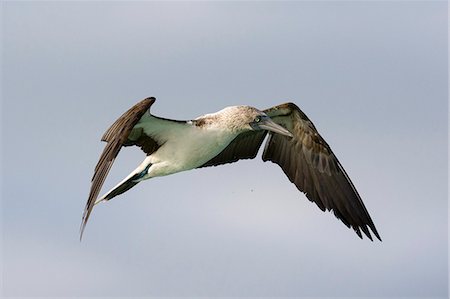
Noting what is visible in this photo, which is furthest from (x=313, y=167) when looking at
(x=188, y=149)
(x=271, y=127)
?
(x=188, y=149)

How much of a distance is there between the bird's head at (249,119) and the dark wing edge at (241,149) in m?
2.06

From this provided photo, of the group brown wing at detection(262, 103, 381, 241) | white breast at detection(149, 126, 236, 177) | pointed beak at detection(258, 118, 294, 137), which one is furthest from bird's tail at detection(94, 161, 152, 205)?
brown wing at detection(262, 103, 381, 241)

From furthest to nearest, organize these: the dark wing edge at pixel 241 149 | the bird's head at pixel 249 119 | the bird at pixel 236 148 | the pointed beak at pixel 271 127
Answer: the dark wing edge at pixel 241 149, the pointed beak at pixel 271 127, the bird's head at pixel 249 119, the bird at pixel 236 148

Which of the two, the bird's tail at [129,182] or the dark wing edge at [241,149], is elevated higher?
the dark wing edge at [241,149]

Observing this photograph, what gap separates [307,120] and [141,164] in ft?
12.0

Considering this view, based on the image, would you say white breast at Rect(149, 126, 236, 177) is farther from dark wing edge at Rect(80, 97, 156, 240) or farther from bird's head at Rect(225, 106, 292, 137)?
dark wing edge at Rect(80, 97, 156, 240)

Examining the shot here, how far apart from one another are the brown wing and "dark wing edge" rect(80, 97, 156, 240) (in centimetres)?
390

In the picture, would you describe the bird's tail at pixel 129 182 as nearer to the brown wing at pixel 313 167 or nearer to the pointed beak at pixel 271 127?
the pointed beak at pixel 271 127

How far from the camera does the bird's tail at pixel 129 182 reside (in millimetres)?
19859

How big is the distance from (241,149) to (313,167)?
1.56 metres

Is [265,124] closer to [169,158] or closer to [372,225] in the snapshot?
[169,158]

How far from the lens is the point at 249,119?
19.3 meters

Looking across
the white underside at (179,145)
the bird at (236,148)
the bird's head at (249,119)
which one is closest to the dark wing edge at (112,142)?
the bird at (236,148)

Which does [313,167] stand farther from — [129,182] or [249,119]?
[129,182]
